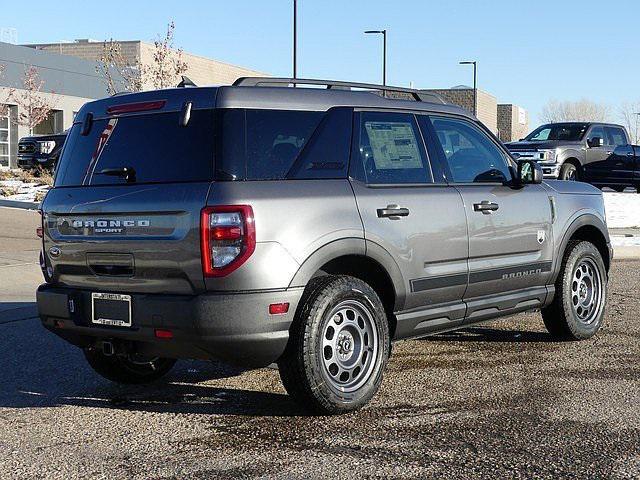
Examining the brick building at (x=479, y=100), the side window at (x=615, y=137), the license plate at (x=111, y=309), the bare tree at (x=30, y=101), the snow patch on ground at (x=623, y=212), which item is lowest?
the snow patch on ground at (x=623, y=212)

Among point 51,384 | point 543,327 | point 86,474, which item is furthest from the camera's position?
point 543,327

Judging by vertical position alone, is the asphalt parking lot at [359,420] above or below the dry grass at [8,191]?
below

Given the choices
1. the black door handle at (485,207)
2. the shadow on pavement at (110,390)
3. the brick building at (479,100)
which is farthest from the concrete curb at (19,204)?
the brick building at (479,100)

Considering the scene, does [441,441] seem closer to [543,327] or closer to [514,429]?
[514,429]

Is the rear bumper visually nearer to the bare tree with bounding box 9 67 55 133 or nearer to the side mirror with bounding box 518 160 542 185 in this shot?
the side mirror with bounding box 518 160 542 185

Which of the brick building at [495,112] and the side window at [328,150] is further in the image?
the brick building at [495,112]

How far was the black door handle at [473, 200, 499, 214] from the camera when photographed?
666 centimetres

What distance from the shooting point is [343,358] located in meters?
5.73

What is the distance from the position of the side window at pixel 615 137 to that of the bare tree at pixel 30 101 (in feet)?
93.0

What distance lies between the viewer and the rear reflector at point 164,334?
5258 millimetres

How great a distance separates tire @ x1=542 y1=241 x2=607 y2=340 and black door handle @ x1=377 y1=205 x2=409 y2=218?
86.6 inches

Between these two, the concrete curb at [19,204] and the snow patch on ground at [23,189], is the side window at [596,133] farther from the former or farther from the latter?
the snow patch on ground at [23,189]

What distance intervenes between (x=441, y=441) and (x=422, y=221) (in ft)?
5.50

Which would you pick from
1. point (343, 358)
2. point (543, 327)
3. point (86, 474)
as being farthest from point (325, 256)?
point (543, 327)
